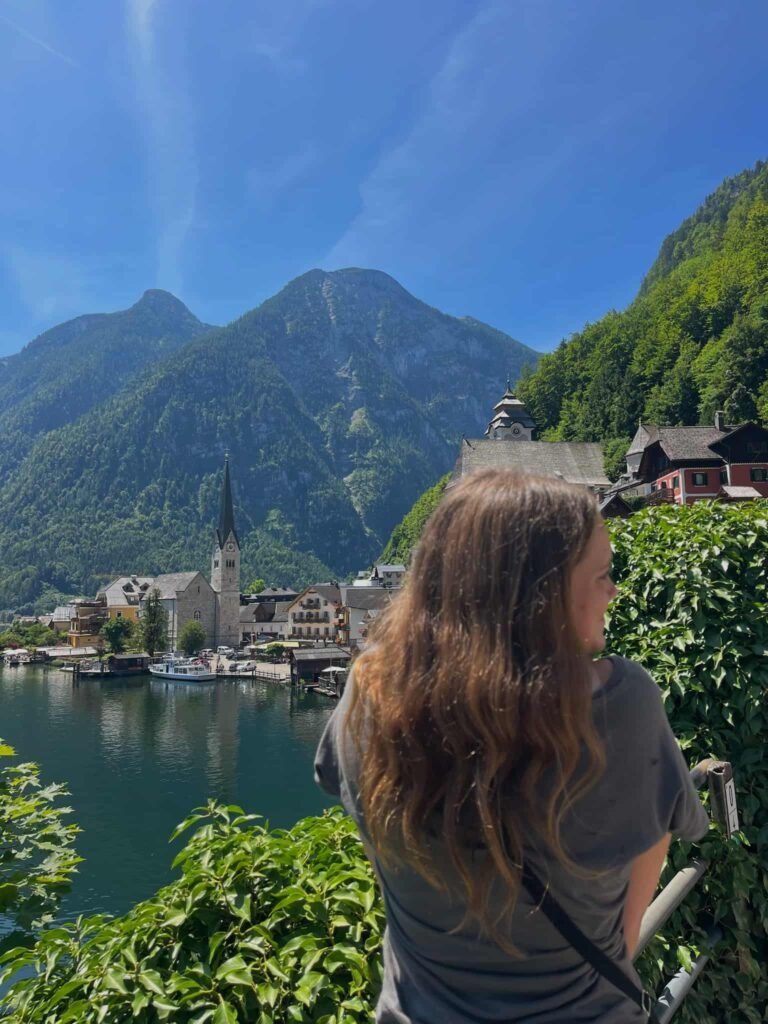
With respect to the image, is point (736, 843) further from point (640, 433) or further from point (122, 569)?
point (122, 569)

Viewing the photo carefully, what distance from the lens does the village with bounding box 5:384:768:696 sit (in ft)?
142

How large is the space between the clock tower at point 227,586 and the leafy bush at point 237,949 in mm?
87222

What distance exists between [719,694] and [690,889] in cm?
90

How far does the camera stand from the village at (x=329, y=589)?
4325 cm

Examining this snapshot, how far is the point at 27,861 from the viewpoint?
4133mm

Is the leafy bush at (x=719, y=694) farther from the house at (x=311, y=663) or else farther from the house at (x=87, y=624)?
the house at (x=87, y=624)

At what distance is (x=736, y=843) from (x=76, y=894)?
18420 mm

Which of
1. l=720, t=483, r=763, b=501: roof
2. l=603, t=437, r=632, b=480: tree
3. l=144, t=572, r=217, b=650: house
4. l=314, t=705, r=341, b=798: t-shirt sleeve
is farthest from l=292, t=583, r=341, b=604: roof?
l=314, t=705, r=341, b=798: t-shirt sleeve

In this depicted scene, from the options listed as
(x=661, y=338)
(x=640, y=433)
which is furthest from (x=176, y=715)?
(x=661, y=338)

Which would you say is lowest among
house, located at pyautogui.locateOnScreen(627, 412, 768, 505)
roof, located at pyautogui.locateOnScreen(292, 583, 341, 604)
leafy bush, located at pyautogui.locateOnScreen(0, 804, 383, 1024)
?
roof, located at pyautogui.locateOnScreen(292, 583, 341, 604)

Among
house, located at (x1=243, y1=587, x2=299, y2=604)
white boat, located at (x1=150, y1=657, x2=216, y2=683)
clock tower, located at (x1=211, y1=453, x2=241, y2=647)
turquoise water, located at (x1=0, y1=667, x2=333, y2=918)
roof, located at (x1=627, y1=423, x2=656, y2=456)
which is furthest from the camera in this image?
house, located at (x1=243, y1=587, x2=299, y2=604)

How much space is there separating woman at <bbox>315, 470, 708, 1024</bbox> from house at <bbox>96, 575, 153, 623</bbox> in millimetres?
89554

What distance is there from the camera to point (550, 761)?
3.45 feet

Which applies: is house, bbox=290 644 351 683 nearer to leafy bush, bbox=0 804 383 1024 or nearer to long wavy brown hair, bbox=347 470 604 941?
leafy bush, bbox=0 804 383 1024
